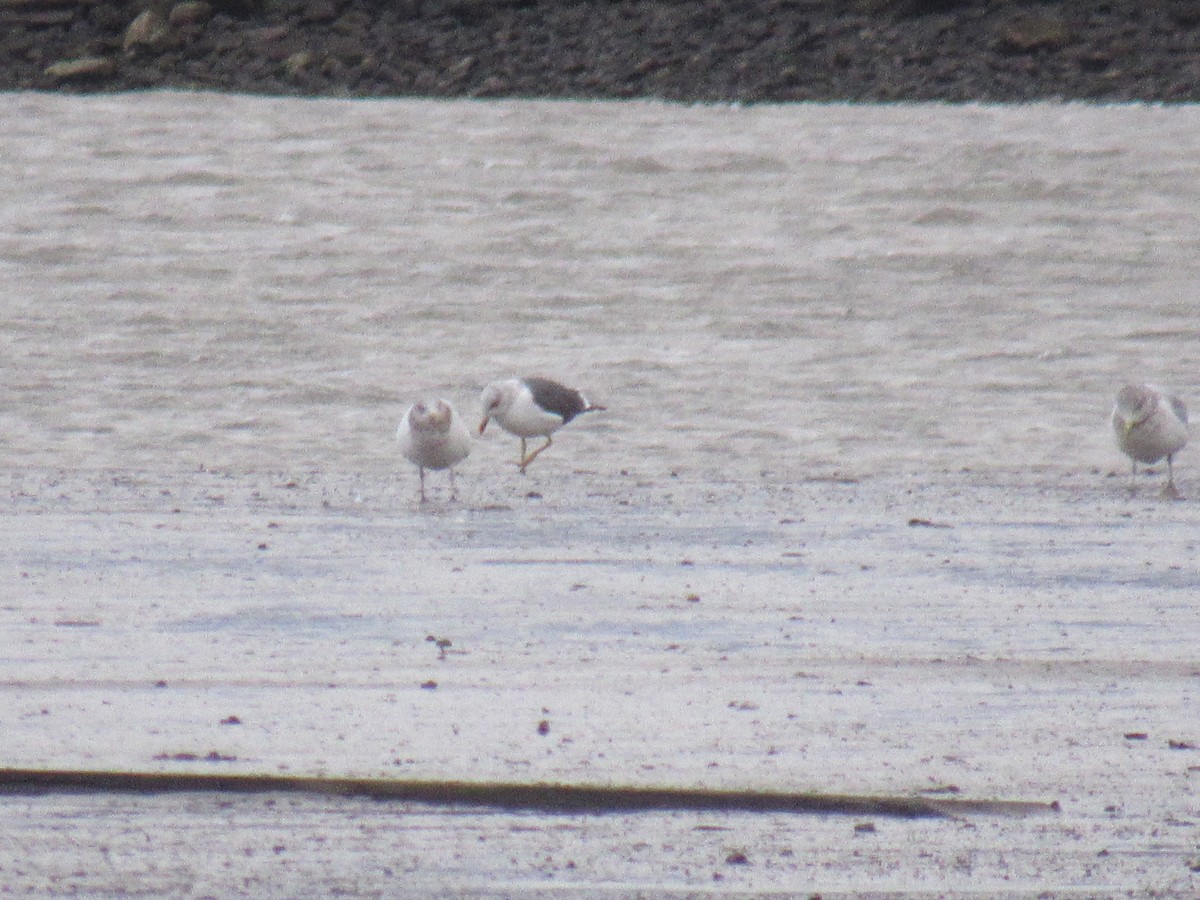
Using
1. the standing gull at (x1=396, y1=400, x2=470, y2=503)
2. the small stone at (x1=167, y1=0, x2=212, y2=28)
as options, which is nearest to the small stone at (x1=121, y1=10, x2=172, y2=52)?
the small stone at (x1=167, y1=0, x2=212, y2=28)

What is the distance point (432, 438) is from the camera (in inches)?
391

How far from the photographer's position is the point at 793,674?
18.2 ft

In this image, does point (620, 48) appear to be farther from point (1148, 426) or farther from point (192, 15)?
point (1148, 426)

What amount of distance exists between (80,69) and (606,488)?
56.5 ft

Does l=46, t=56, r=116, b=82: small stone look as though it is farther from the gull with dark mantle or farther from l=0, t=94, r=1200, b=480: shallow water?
the gull with dark mantle

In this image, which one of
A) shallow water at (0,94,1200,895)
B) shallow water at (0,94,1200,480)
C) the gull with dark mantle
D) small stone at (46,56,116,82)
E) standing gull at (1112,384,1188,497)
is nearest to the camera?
shallow water at (0,94,1200,895)

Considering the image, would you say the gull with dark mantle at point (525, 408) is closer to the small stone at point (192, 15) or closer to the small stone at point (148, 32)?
the small stone at point (148, 32)

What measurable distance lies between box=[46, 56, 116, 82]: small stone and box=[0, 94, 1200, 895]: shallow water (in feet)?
1.37

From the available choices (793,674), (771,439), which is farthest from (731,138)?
(793,674)

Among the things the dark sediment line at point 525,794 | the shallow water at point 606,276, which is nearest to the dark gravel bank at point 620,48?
the shallow water at point 606,276

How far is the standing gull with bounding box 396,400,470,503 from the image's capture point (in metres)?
9.91

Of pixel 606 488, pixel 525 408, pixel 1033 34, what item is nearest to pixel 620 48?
pixel 1033 34

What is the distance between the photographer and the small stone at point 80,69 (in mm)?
25266

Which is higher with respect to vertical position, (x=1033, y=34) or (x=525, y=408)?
(x=1033, y=34)
